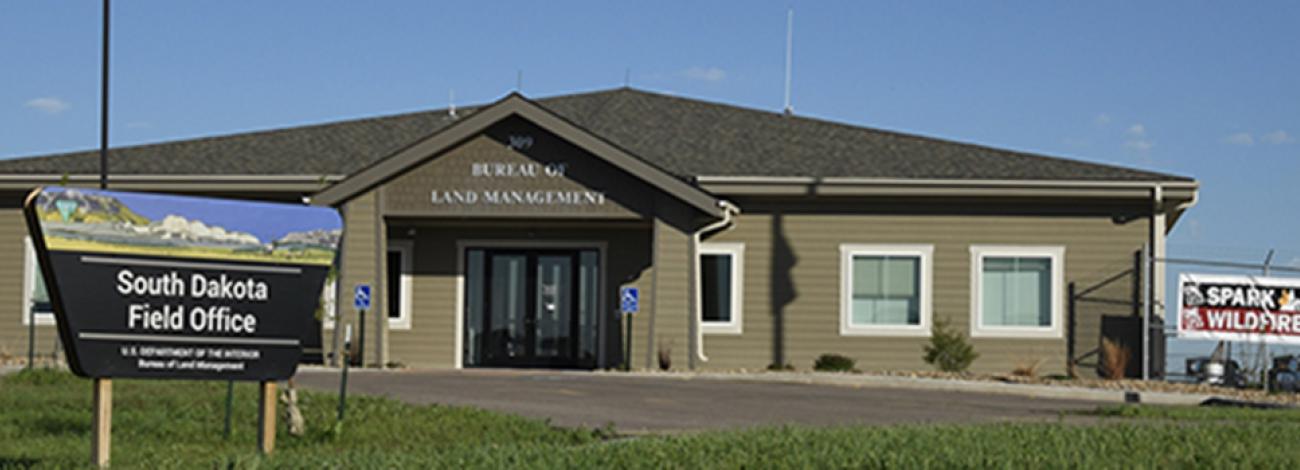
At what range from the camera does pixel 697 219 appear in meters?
26.4

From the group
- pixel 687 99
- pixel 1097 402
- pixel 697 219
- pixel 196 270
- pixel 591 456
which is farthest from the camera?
pixel 687 99

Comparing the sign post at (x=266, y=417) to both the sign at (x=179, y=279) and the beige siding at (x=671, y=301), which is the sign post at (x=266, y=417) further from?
the beige siding at (x=671, y=301)

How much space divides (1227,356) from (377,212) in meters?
13.6

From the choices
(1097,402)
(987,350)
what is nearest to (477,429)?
(1097,402)

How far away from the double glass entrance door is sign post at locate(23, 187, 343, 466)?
53.2 ft

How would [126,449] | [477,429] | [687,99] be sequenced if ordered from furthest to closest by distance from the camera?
[687,99]
[477,429]
[126,449]

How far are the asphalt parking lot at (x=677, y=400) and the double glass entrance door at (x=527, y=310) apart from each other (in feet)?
12.2

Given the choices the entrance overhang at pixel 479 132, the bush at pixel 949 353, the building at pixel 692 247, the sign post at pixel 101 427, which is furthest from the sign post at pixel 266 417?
the bush at pixel 949 353

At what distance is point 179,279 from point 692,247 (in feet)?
50.1

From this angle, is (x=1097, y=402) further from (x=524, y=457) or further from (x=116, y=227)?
(x=116, y=227)

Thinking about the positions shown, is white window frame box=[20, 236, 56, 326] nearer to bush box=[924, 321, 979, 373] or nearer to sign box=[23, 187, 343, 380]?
bush box=[924, 321, 979, 373]

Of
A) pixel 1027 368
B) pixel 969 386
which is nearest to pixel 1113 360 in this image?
pixel 1027 368

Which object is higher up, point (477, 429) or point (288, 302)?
point (288, 302)

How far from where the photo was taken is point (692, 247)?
26250 millimetres
